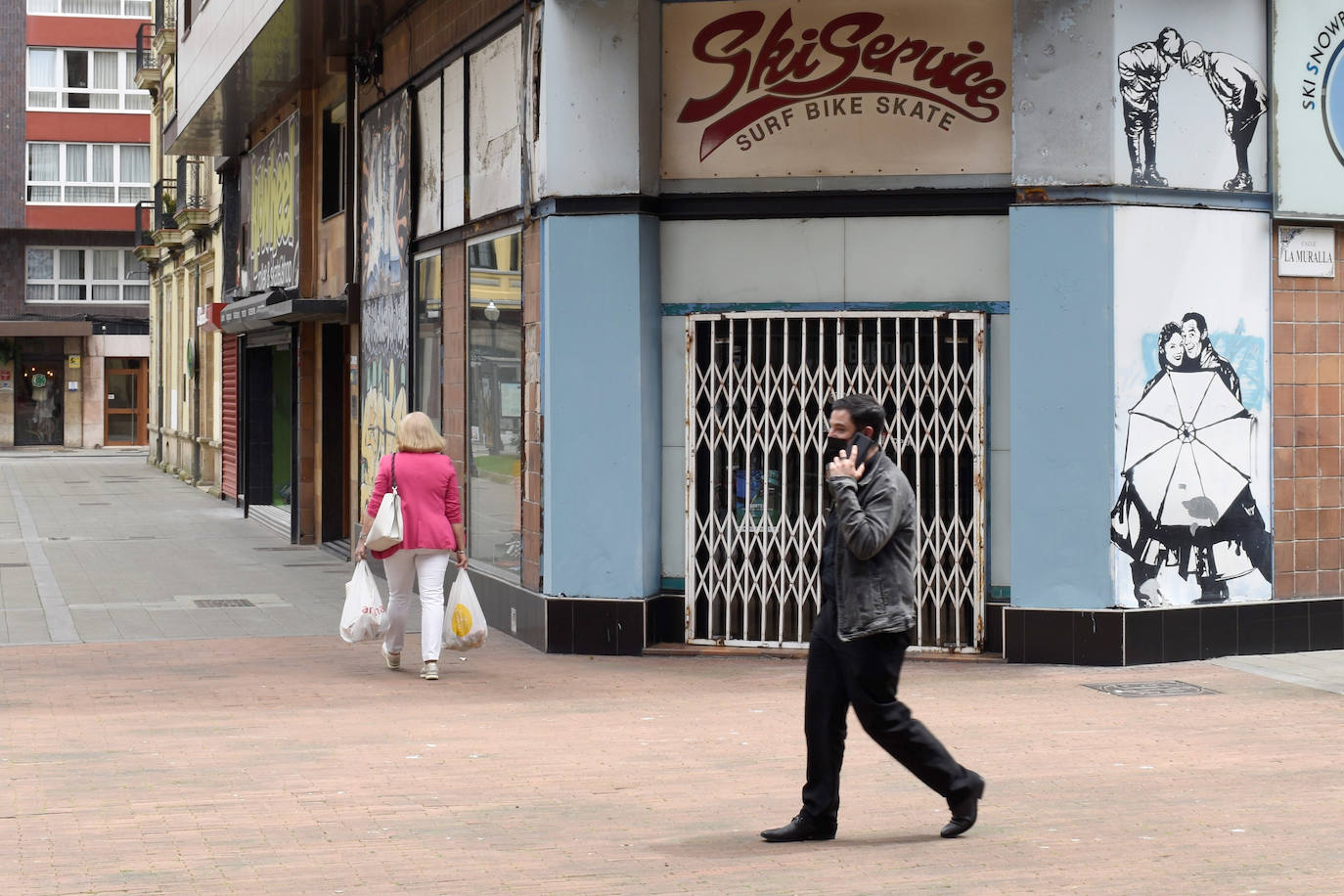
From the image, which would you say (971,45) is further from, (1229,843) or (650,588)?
(1229,843)

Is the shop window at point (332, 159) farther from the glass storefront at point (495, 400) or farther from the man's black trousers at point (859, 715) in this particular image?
the man's black trousers at point (859, 715)

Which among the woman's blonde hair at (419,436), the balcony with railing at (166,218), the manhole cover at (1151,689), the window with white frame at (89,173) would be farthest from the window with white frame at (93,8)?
the manhole cover at (1151,689)

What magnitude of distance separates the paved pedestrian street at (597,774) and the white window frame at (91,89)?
4449 cm

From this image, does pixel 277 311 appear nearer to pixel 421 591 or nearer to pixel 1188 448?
pixel 421 591

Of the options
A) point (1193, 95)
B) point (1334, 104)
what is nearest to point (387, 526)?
point (1193, 95)

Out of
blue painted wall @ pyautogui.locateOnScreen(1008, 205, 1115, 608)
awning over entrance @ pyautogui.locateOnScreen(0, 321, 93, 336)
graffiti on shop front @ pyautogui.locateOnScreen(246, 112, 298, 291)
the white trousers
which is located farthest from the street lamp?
awning over entrance @ pyautogui.locateOnScreen(0, 321, 93, 336)

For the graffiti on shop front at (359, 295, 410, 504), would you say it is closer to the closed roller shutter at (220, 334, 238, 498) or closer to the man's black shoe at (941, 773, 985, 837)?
the closed roller shutter at (220, 334, 238, 498)

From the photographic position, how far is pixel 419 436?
10727 millimetres

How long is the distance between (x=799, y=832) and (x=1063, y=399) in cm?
493

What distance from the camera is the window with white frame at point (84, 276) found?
54.6 metres

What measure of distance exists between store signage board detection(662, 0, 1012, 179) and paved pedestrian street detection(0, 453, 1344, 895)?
123 inches

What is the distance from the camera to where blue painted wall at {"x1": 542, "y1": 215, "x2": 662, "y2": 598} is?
1129 centimetres

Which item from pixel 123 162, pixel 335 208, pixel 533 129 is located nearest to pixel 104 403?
pixel 123 162

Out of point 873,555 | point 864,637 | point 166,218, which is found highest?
point 166,218
